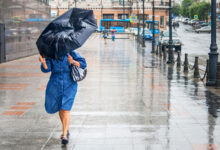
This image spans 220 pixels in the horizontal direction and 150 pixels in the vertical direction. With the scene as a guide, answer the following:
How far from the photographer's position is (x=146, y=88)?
13.1 m

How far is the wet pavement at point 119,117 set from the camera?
6.87 meters

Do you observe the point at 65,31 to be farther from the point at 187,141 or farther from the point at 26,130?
the point at 187,141

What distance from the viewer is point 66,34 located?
6637mm

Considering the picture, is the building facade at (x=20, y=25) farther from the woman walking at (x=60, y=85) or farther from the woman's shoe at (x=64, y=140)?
the woman's shoe at (x=64, y=140)

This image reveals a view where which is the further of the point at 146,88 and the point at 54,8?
the point at 54,8

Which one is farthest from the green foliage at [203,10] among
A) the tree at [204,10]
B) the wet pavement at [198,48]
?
the wet pavement at [198,48]

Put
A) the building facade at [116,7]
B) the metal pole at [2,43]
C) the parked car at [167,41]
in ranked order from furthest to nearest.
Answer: the building facade at [116,7] → the parked car at [167,41] → the metal pole at [2,43]

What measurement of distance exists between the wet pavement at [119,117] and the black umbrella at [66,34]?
1.49m

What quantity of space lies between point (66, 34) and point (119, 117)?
2732 mm

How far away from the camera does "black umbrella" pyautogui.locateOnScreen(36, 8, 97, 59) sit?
6.58m

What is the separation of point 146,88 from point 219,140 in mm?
6090

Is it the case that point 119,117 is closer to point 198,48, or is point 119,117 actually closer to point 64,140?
point 64,140

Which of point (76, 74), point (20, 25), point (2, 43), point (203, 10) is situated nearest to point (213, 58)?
point (76, 74)

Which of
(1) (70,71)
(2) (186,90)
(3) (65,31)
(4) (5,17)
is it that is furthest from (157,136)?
(4) (5,17)
